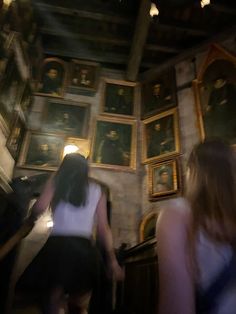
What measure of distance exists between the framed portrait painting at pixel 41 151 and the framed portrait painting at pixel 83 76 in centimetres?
156

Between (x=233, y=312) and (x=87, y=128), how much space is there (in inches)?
244

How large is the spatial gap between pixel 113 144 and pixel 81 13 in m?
3.19

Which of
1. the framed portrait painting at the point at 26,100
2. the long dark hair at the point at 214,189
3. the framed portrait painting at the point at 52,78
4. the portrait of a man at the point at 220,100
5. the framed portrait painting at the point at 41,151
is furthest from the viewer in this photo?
the framed portrait painting at the point at 52,78

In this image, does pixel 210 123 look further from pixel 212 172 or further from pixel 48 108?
pixel 212 172

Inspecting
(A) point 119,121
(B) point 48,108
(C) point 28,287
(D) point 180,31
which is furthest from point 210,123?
(C) point 28,287

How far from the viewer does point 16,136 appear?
228 inches

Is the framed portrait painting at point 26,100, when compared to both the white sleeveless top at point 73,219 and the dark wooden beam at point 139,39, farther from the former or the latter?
the white sleeveless top at point 73,219

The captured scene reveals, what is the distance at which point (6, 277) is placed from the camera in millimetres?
4559

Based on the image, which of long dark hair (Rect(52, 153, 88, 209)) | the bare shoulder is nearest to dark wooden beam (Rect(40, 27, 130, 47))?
long dark hair (Rect(52, 153, 88, 209))

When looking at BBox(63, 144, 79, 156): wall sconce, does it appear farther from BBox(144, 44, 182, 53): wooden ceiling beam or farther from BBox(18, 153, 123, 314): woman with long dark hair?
BBox(18, 153, 123, 314): woman with long dark hair

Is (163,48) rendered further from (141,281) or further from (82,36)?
(141,281)

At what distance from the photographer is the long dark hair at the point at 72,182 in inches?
76.0

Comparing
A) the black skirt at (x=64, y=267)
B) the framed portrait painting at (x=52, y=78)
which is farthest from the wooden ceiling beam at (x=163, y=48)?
the black skirt at (x=64, y=267)

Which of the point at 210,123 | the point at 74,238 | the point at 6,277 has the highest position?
the point at 210,123
